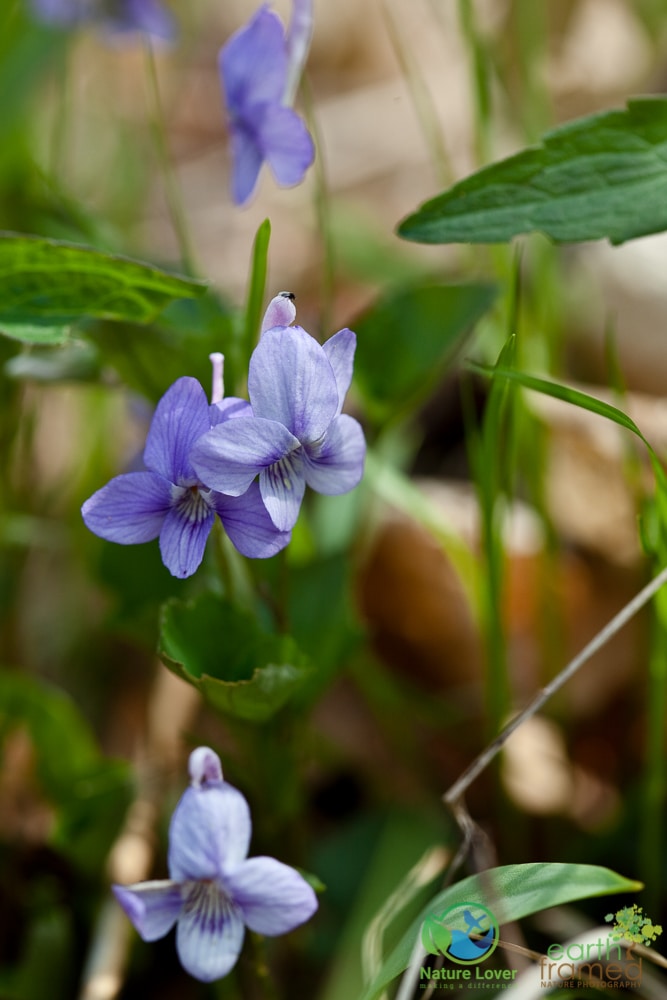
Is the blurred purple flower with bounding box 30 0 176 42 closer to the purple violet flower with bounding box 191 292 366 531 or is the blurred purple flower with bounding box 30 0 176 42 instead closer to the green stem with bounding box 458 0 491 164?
the green stem with bounding box 458 0 491 164

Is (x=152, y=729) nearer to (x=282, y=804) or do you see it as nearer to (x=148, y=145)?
(x=282, y=804)

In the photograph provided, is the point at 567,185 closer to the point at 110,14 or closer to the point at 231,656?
the point at 231,656

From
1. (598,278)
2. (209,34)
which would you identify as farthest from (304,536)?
(209,34)

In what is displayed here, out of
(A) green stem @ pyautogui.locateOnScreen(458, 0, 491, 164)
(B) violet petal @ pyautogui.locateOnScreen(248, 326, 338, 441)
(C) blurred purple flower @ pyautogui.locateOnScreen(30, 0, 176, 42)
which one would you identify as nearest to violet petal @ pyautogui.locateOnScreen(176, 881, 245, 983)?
(B) violet petal @ pyautogui.locateOnScreen(248, 326, 338, 441)

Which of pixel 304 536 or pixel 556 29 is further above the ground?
pixel 556 29

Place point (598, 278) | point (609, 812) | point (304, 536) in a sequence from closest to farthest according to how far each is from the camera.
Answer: point (304, 536), point (609, 812), point (598, 278)

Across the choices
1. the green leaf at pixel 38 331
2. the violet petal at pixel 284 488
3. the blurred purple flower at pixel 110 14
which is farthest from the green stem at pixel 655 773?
the blurred purple flower at pixel 110 14
